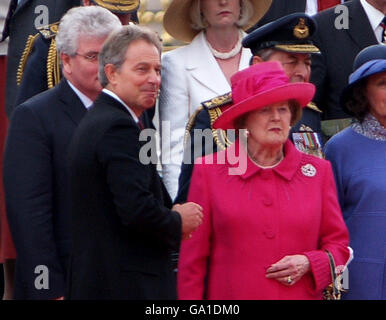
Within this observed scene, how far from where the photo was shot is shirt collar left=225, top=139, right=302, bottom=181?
5449mm

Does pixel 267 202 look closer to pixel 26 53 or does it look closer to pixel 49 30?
pixel 49 30

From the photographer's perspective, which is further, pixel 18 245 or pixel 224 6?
pixel 224 6

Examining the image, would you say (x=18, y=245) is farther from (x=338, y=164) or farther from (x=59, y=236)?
(x=338, y=164)

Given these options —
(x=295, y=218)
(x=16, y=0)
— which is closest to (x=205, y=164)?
(x=295, y=218)

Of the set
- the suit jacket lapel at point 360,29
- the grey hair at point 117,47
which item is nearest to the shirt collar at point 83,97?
the grey hair at point 117,47

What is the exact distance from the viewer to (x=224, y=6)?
6.68 meters

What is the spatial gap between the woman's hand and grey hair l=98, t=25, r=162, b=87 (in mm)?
1097

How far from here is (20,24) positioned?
687 cm

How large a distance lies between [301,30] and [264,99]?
3.44ft

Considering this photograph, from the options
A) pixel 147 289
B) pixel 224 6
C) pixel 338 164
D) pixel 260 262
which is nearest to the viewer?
pixel 147 289

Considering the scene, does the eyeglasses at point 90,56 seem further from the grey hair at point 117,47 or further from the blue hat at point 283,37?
the blue hat at point 283,37

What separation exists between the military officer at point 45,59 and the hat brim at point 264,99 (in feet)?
3.81

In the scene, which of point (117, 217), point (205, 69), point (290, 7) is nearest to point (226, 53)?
point (205, 69)

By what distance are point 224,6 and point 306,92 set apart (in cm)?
130
